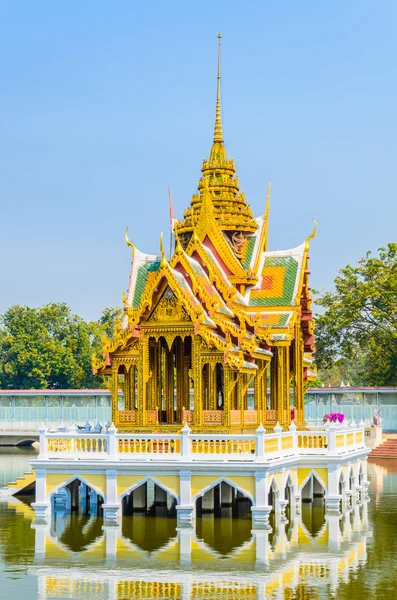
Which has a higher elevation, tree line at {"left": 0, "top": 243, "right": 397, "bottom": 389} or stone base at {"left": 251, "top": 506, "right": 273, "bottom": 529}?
tree line at {"left": 0, "top": 243, "right": 397, "bottom": 389}

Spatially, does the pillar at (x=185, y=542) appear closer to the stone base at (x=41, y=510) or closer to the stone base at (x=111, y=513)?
the stone base at (x=111, y=513)

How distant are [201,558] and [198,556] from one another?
148 mm

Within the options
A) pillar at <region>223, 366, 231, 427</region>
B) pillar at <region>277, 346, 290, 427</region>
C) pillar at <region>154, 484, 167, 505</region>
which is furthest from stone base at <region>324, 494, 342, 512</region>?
pillar at <region>154, 484, 167, 505</region>

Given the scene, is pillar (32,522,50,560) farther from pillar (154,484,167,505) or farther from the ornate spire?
the ornate spire

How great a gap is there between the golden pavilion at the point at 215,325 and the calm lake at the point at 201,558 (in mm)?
2395

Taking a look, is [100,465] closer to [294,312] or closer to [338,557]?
[338,557]

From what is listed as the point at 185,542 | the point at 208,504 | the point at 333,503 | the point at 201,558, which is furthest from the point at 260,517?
the point at 333,503

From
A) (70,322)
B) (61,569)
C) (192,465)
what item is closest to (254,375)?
(192,465)

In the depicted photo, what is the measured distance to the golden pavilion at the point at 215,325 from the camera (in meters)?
22.8

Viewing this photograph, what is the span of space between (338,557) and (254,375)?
260 inches

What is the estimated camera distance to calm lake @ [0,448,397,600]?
609 inches

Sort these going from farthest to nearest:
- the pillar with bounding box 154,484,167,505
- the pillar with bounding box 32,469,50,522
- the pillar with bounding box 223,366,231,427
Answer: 1. the pillar with bounding box 154,484,167,505
2. the pillar with bounding box 223,366,231,427
3. the pillar with bounding box 32,469,50,522

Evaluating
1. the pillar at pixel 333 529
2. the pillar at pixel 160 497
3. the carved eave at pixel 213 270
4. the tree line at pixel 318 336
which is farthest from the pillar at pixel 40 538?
the tree line at pixel 318 336

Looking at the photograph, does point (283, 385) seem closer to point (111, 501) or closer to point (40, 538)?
point (111, 501)
